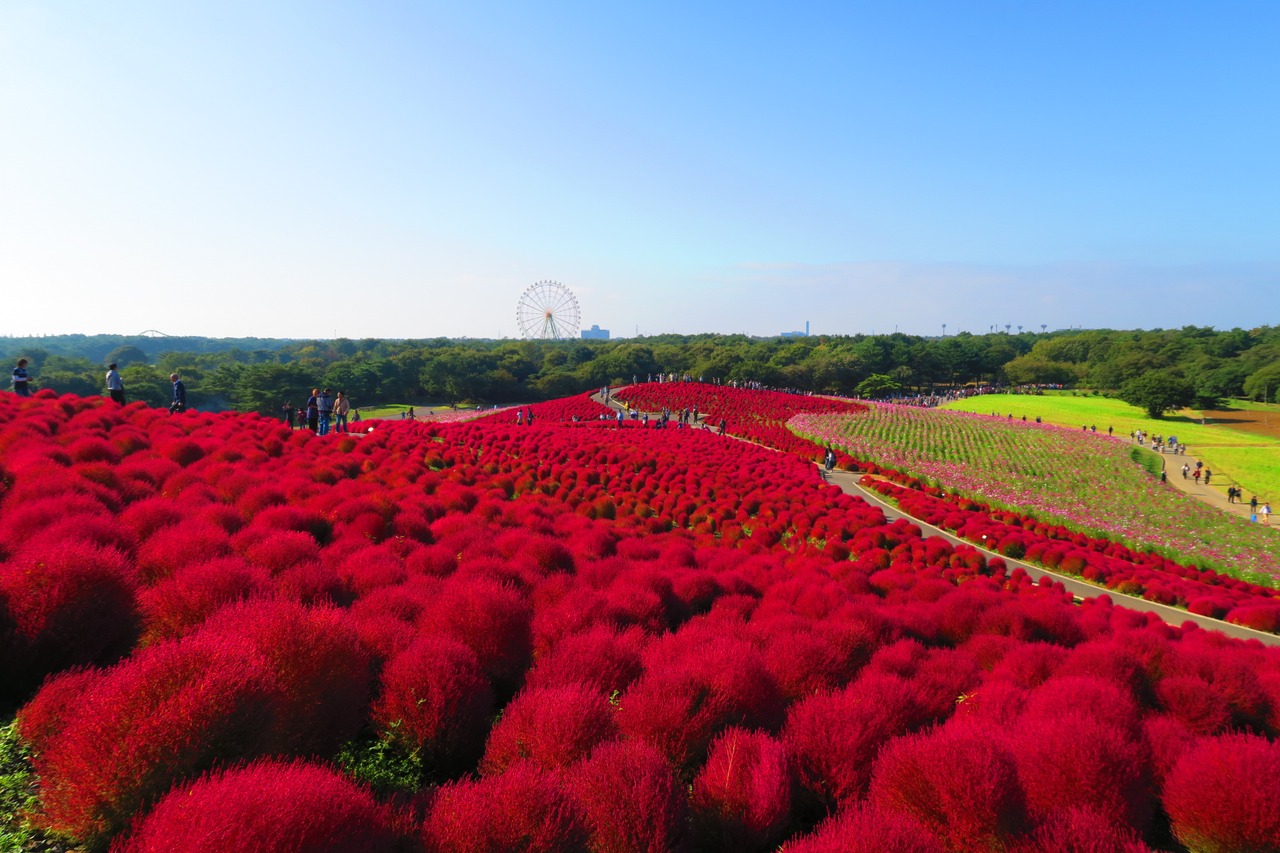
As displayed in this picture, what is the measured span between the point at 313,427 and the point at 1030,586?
2136 cm

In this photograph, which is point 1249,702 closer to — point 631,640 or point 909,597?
point 909,597

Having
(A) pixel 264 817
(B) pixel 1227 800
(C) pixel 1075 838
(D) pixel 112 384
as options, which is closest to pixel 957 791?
(C) pixel 1075 838

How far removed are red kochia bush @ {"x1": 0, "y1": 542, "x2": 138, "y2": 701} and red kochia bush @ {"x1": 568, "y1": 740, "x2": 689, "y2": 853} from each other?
11.6 ft

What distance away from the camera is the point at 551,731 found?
11.7 ft

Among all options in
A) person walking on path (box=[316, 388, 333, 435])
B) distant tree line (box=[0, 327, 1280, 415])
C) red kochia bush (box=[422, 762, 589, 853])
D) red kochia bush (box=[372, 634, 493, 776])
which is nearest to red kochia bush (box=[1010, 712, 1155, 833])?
red kochia bush (box=[422, 762, 589, 853])

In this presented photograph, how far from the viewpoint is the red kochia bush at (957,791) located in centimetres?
324

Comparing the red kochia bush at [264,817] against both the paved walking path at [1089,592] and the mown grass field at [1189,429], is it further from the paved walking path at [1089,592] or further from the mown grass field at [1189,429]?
the mown grass field at [1189,429]

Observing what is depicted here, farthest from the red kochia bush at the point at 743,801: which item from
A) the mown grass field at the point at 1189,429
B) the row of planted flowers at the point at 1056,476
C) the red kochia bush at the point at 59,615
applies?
the mown grass field at the point at 1189,429

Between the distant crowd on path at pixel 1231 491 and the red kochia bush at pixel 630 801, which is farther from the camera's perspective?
the distant crowd on path at pixel 1231 491

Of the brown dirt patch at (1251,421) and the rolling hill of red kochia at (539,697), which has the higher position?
the rolling hill of red kochia at (539,697)

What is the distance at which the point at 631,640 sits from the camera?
207 inches

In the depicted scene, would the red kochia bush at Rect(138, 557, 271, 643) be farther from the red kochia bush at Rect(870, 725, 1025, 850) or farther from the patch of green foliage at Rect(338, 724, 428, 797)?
the red kochia bush at Rect(870, 725, 1025, 850)

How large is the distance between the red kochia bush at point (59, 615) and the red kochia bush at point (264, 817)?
7.76 ft

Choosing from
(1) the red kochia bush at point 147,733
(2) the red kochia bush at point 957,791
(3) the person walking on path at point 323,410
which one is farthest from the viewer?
(3) the person walking on path at point 323,410
